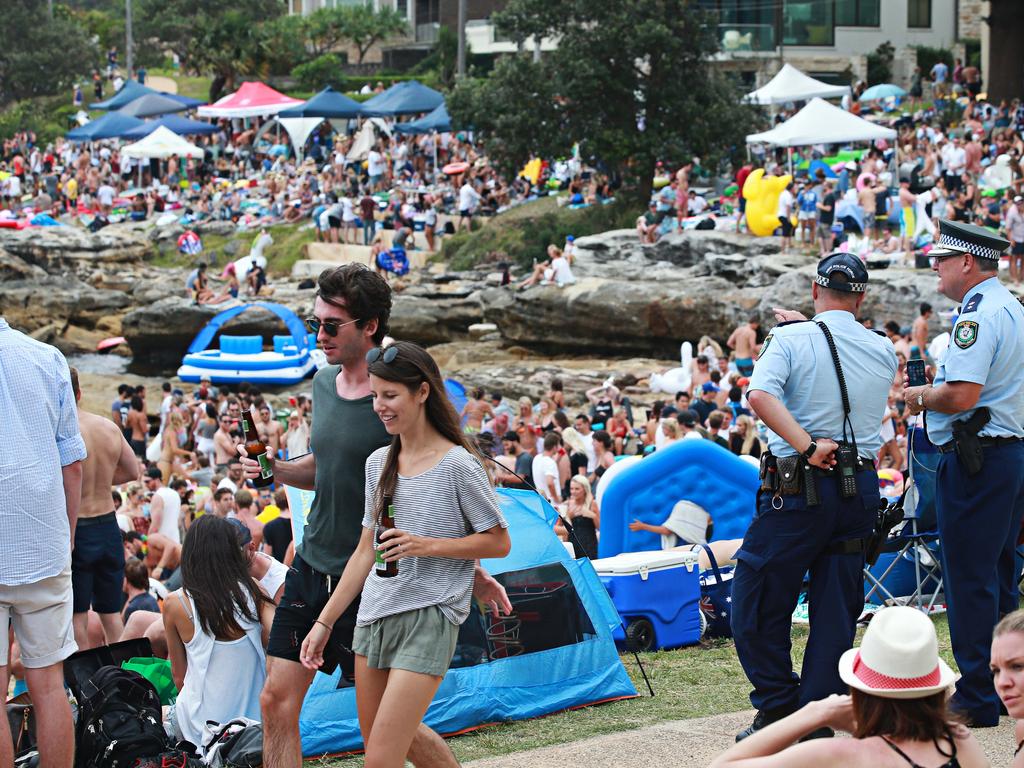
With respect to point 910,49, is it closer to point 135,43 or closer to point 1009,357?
point 135,43

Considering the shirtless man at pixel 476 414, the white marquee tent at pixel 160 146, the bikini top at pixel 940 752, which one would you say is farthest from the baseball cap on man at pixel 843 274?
the white marquee tent at pixel 160 146

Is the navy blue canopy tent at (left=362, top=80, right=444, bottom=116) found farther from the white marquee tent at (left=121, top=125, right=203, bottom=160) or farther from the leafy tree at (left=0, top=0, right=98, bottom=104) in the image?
the leafy tree at (left=0, top=0, right=98, bottom=104)

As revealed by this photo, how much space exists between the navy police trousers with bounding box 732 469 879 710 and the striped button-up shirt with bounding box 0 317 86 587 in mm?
2096

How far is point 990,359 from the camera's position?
440 cm

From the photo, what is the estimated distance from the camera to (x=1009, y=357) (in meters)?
4.46

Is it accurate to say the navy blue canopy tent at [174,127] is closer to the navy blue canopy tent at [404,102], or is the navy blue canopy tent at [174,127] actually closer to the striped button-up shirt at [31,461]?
the navy blue canopy tent at [404,102]

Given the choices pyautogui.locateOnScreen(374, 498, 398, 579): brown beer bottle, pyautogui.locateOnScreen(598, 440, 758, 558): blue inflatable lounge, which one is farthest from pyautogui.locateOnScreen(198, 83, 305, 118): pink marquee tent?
pyautogui.locateOnScreen(374, 498, 398, 579): brown beer bottle

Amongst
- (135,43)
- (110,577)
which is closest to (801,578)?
(110,577)

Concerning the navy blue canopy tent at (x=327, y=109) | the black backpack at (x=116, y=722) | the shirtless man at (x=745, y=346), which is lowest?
the shirtless man at (x=745, y=346)

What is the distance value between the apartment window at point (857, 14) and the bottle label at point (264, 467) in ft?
141

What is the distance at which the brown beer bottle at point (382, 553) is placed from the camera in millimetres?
3641

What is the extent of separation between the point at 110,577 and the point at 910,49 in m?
41.9

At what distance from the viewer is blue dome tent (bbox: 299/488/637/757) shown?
5332 millimetres

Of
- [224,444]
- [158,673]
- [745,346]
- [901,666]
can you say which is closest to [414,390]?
[901,666]
